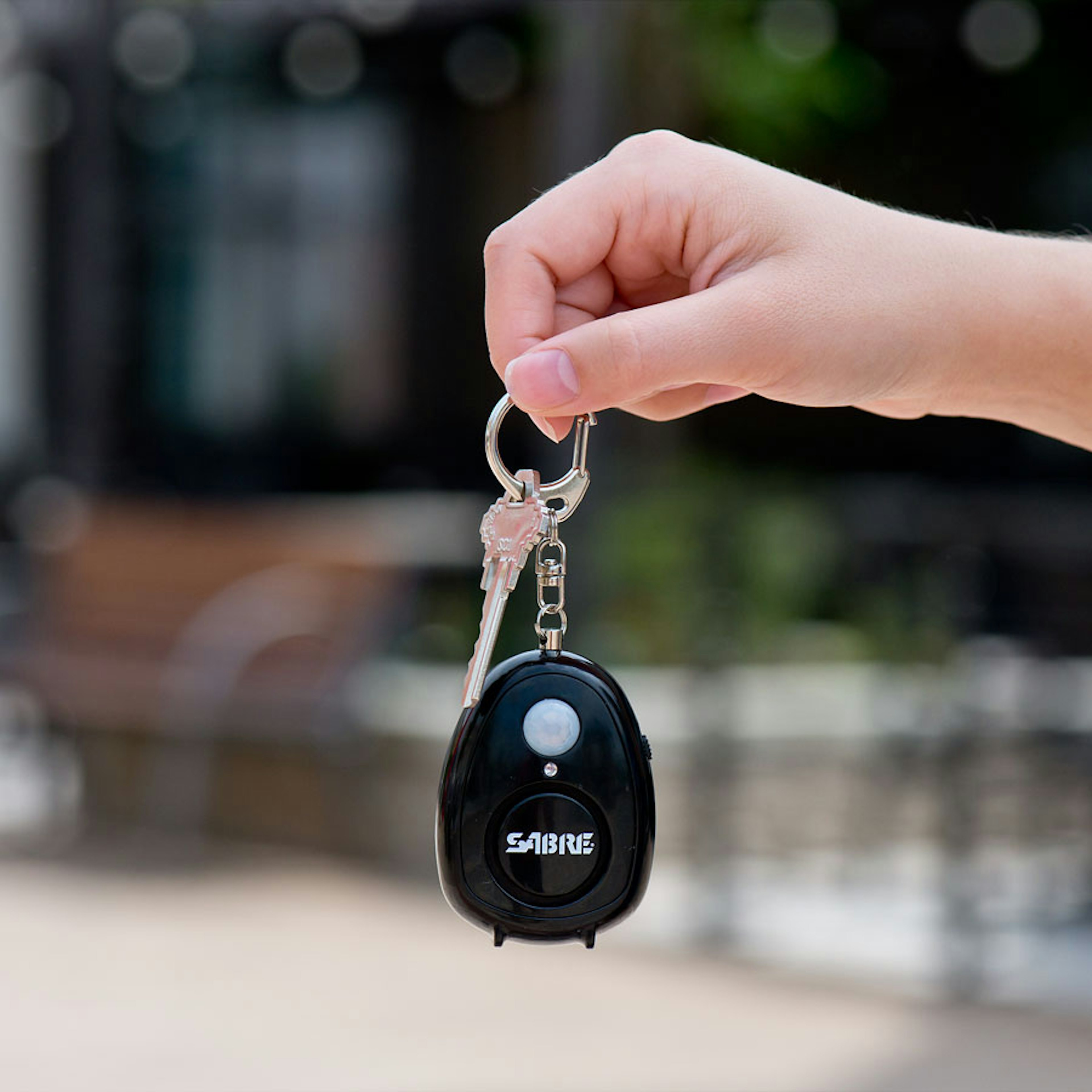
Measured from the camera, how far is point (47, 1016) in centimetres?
500

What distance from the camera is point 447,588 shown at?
8.52 meters

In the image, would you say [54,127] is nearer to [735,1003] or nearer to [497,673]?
[735,1003]

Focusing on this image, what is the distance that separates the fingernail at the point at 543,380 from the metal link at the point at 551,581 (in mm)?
104

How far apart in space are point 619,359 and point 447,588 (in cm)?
735

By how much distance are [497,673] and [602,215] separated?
33 cm

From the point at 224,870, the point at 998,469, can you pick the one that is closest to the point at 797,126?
the point at 998,469

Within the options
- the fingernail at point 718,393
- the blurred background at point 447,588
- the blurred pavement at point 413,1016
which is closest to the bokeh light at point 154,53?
the blurred background at point 447,588

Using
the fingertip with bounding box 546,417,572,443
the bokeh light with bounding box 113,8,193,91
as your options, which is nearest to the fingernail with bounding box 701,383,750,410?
the fingertip with bounding box 546,417,572,443

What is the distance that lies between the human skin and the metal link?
80 mm

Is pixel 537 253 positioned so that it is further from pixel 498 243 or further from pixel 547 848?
pixel 547 848

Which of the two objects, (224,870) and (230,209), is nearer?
(224,870)

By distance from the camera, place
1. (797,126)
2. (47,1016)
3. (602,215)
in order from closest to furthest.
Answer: (602,215), (47,1016), (797,126)

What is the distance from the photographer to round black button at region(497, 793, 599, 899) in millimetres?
1246

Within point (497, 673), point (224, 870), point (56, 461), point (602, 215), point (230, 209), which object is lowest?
point (497, 673)
